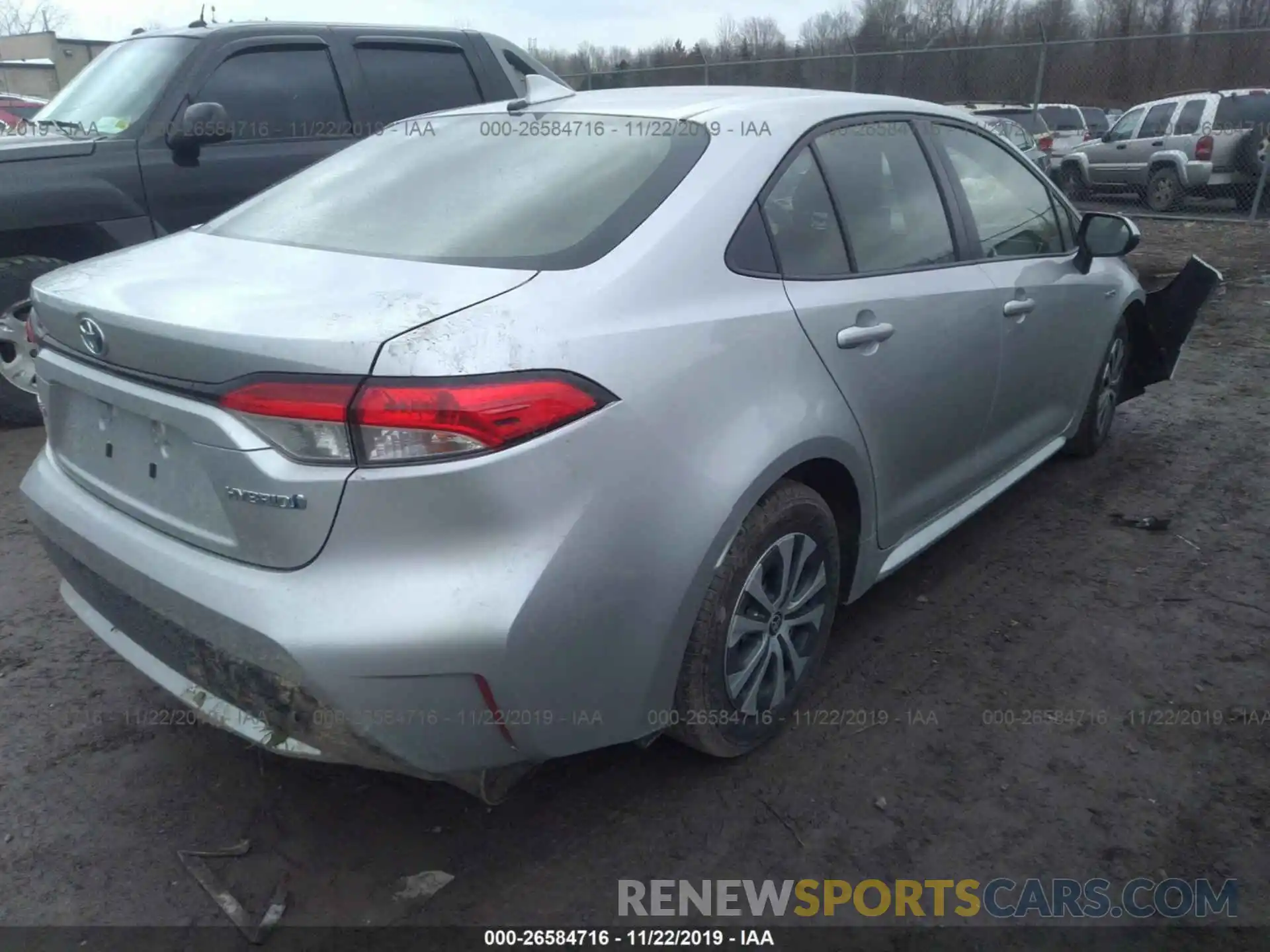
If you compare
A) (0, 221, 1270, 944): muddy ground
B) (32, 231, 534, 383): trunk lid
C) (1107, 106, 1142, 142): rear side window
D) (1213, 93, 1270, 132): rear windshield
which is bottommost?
(0, 221, 1270, 944): muddy ground

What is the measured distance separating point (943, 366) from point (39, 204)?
4.33 metres

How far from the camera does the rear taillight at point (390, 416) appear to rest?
1.83 m

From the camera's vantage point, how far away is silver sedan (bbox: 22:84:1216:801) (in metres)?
1.86

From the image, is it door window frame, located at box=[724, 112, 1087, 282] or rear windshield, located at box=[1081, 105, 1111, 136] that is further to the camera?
rear windshield, located at box=[1081, 105, 1111, 136]

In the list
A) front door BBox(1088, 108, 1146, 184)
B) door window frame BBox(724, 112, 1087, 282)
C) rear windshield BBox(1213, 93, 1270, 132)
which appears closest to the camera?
Result: door window frame BBox(724, 112, 1087, 282)

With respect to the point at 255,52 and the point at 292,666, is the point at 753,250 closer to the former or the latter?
the point at 292,666

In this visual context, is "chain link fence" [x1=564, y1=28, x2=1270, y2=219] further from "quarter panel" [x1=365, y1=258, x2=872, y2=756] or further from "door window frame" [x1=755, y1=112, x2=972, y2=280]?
"quarter panel" [x1=365, y1=258, x2=872, y2=756]

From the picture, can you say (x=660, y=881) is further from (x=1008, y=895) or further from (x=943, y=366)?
(x=943, y=366)

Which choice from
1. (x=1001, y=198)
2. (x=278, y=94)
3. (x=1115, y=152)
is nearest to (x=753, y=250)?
(x=1001, y=198)

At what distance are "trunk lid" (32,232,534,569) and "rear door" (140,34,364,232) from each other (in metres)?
3.16

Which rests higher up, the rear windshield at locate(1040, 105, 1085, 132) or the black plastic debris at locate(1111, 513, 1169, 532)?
the rear windshield at locate(1040, 105, 1085, 132)

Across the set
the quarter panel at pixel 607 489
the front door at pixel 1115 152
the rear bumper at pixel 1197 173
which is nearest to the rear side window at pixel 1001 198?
the quarter panel at pixel 607 489

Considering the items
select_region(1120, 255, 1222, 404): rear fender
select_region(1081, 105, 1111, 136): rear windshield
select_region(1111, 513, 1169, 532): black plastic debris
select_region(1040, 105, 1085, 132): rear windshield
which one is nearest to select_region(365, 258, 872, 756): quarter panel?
select_region(1111, 513, 1169, 532): black plastic debris

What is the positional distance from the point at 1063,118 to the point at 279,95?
15926 millimetres
